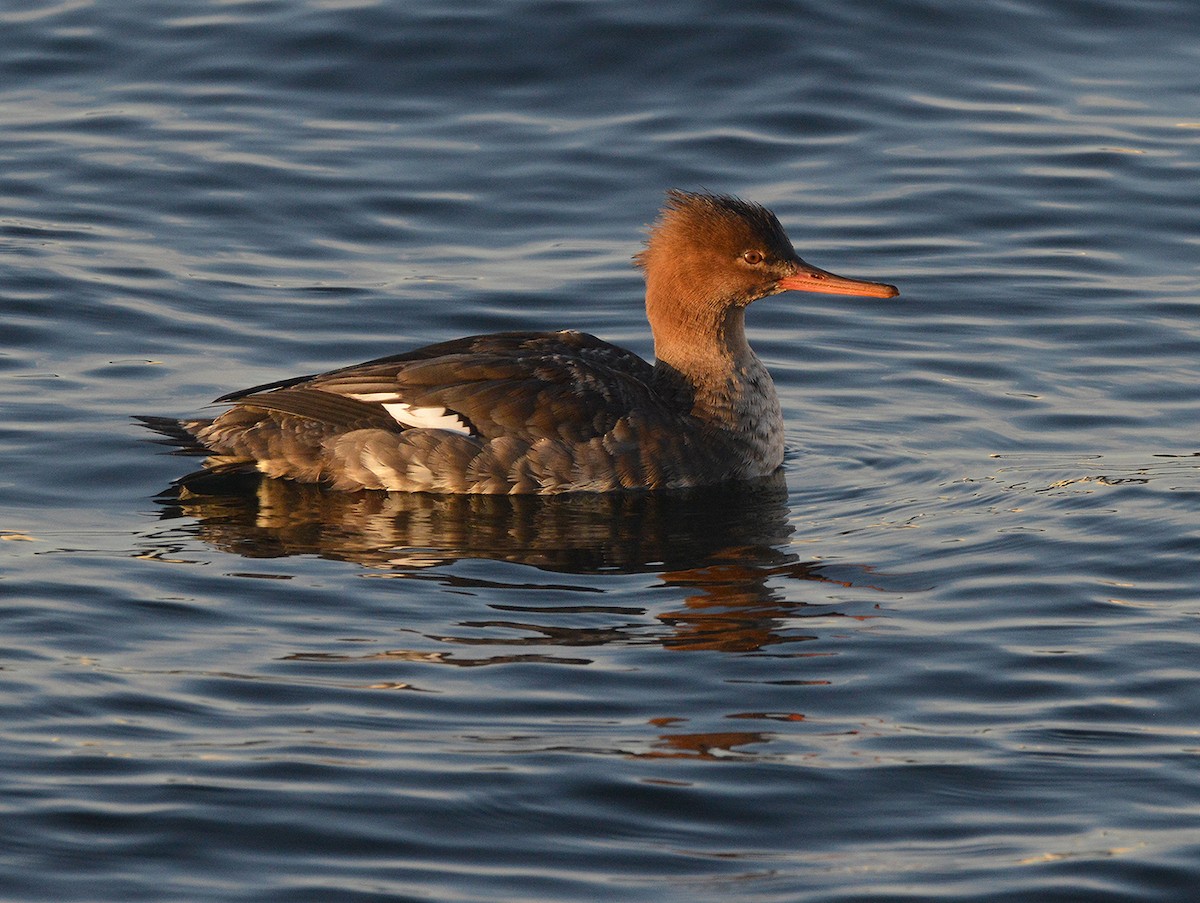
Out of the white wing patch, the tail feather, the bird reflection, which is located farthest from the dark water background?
the white wing patch

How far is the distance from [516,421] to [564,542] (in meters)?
0.87

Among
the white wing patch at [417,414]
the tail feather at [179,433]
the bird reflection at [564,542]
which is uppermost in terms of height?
the white wing patch at [417,414]

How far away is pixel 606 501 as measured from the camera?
9391 millimetres

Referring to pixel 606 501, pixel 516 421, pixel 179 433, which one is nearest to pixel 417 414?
pixel 516 421

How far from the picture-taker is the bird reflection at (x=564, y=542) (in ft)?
24.7

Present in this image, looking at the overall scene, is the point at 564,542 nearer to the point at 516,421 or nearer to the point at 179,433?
the point at 516,421

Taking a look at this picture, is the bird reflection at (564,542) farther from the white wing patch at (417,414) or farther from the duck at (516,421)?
the white wing patch at (417,414)

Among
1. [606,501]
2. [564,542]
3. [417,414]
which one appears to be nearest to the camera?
[564,542]

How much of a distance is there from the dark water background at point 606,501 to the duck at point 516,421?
0.20m

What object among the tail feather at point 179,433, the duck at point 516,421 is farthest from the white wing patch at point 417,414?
the tail feather at point 179,433

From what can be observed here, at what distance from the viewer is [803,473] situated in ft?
31.9

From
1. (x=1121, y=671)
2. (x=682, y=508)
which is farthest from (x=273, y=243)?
(x=1121, y=671)

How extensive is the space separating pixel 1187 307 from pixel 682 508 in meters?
4.03

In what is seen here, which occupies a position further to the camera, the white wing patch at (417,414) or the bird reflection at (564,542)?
the white wing patch at (417,414)
